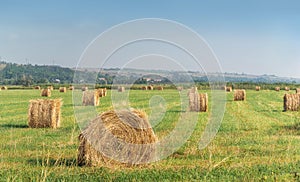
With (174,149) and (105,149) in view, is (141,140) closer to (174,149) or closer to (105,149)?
(105,149)

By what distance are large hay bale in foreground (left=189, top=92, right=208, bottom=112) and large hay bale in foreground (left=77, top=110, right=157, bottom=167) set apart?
15.9m

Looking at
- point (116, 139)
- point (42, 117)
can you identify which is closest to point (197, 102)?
point (42, 117)

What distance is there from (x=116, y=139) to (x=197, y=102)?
16496 mm

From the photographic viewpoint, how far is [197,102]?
26141 mm

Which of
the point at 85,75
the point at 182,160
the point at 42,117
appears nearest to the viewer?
the point at 182,160

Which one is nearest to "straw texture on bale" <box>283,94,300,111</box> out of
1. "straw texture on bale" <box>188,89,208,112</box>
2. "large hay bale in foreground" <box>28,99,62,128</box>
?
"straw texture on bale" <box>188,89,208,112</box>

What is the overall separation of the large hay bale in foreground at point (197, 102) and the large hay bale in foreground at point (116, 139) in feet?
52.2

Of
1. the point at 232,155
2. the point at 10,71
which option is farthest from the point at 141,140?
the point at 10,71

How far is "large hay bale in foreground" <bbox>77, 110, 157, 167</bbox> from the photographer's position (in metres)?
9.67

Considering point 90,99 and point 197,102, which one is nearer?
point 197,102

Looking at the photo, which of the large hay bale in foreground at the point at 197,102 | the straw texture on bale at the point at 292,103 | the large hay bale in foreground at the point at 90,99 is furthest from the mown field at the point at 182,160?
the large hay bale in foreground at the point at 90,99

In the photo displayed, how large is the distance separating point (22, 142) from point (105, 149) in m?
4.21

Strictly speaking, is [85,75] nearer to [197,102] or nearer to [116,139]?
[116,139]

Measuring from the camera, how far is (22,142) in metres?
13.1
